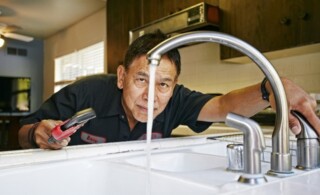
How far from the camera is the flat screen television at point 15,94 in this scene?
5.91 metres

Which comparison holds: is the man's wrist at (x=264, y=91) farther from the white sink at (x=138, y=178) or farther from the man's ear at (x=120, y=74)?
the man's ear at (x=120, y=74)

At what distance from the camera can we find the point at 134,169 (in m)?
0.67

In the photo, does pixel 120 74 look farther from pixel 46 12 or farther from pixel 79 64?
pixel 79 64

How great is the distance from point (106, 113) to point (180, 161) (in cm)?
46

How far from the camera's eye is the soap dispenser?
65 cm

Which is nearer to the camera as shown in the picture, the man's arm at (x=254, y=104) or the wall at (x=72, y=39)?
the man's arm at (x=254, y=104)

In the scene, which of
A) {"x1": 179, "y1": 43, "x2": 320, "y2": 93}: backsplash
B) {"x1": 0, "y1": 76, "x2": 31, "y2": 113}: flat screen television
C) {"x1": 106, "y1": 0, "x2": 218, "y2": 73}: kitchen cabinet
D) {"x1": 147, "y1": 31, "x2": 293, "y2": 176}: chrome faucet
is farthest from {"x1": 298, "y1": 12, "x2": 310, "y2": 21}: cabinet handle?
{"x1": 0, "y1": 76, "x2": 31, "y2": 113}: flat screen television

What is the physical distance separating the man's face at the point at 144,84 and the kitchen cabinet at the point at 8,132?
212 inches

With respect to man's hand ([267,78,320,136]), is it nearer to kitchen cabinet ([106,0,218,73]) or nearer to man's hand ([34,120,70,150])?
man's hand ([34,120,70,150])

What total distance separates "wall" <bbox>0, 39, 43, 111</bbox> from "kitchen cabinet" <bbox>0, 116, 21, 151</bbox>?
22.3 inches

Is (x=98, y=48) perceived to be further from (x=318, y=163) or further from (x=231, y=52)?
(x=318, y=163)

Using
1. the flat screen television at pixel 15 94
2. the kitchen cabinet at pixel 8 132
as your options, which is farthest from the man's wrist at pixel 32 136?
the flat screen television at pixel 15 94

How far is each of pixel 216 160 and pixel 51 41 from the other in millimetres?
5940

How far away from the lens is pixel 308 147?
0.65m
